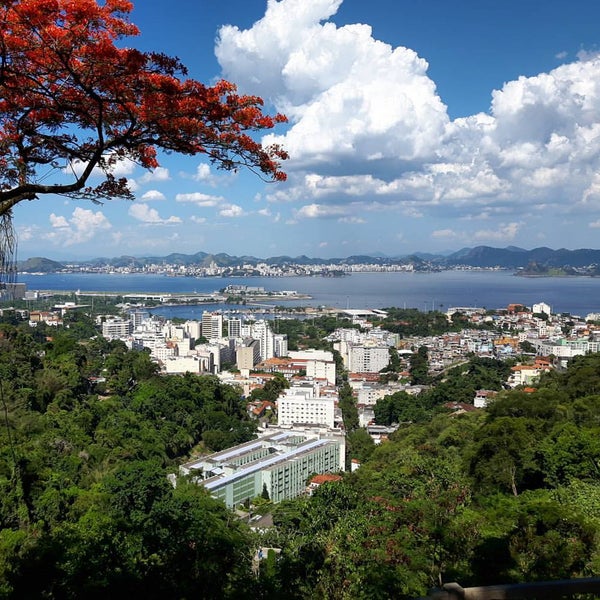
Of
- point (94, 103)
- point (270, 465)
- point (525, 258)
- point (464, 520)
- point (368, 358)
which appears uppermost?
point (525, 258)

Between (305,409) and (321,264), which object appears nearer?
(305,409)

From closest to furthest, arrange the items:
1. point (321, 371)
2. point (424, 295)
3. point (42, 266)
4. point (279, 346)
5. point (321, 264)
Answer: point (321, 371) → point (279, 346) → point (424, 295) → point (42, 266) → point (321, 264)

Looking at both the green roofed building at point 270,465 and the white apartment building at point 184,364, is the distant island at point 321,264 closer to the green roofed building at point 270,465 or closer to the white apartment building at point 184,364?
the white apartment building at point 184,364

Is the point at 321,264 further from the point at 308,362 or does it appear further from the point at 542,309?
the point at 308,362

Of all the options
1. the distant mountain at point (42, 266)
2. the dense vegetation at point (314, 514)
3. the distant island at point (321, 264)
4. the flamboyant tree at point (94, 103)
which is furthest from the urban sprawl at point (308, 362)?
the distant island at point (321, 264)

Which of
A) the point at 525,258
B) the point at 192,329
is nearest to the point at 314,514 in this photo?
the point at 192,329

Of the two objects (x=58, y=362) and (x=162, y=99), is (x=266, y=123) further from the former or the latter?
(x=58, y=362)

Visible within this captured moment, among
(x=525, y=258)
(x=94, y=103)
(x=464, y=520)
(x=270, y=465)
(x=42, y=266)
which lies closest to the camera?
(x=94, y=103)

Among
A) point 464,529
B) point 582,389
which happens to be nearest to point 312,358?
point 582,389

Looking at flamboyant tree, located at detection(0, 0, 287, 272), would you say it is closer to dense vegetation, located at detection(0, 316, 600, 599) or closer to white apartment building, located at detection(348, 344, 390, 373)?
dense vegetation, located at detection(0, 316, 600, 599)
